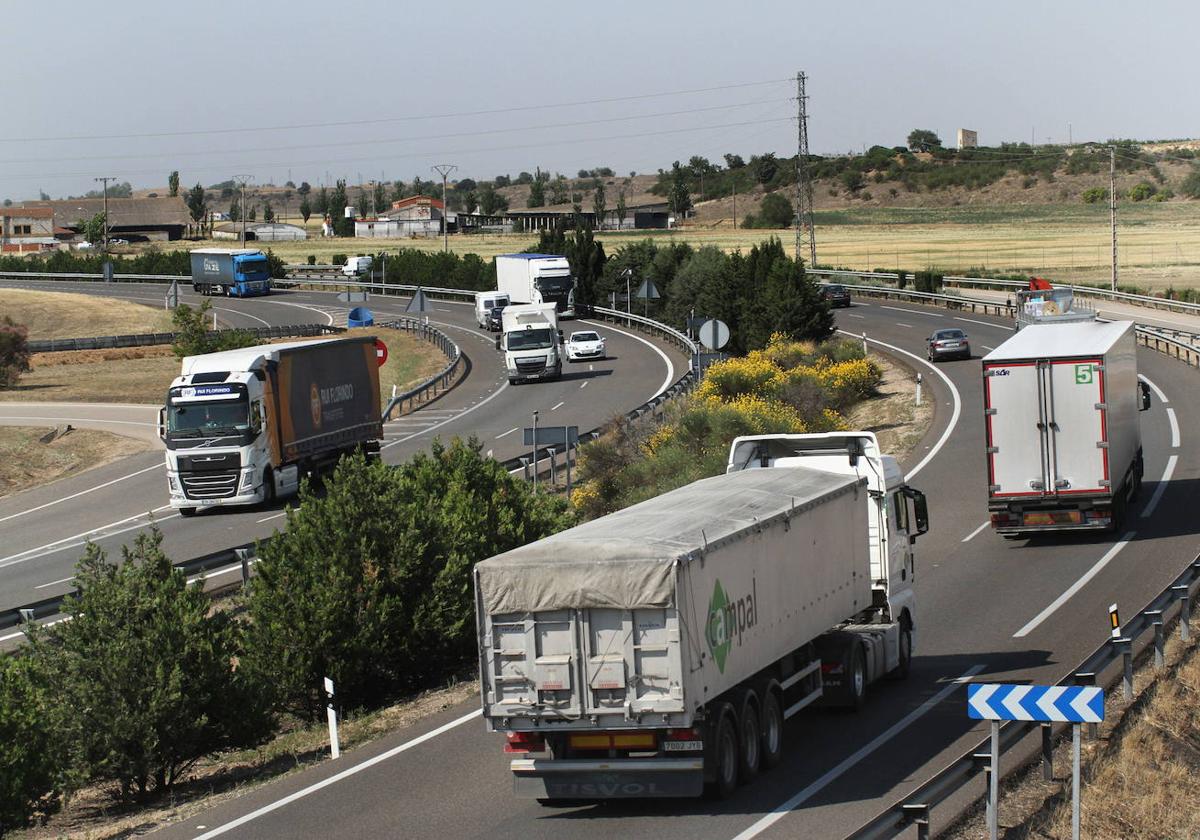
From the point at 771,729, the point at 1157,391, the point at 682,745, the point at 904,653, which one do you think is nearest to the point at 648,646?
the point at 682,745

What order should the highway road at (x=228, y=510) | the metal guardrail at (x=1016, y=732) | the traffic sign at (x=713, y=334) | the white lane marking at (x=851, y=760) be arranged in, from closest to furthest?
1. the metal guardrail at (x=1016, y=732)
2. the white lane marking at (x=851, y=760)
3. the highway road at (x=228, y=510)
4. the traffic sign at (x=713, y=334)

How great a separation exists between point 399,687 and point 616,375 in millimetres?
41591

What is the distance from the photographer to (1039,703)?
1109cm

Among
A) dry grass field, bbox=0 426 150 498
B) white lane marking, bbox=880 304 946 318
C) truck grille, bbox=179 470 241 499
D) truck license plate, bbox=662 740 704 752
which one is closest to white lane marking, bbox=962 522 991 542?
truck grille, bbox=179 470 241 499

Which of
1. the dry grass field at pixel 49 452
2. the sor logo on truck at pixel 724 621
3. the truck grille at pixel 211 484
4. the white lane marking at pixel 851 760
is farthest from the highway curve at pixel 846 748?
the dry grass field at pixel 49 452

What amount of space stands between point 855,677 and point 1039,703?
5.11m

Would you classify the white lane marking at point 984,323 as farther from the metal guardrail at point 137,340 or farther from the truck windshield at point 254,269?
the truck windshield at point 254,269

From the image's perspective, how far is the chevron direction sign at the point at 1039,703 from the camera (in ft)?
35.9

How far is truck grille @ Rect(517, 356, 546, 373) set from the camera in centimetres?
6056

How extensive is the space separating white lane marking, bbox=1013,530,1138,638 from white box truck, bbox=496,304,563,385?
34847mm

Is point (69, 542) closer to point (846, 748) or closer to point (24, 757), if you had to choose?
point (24, 757)

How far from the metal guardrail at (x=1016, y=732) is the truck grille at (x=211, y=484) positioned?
21.9m

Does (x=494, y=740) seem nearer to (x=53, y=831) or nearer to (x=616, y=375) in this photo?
(x=53, y=831)

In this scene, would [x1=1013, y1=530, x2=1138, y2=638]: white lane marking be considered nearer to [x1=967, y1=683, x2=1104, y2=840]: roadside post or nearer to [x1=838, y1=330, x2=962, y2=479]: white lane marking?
[x1=838, y1=330, x2=962, y2=479]: white lane marking
